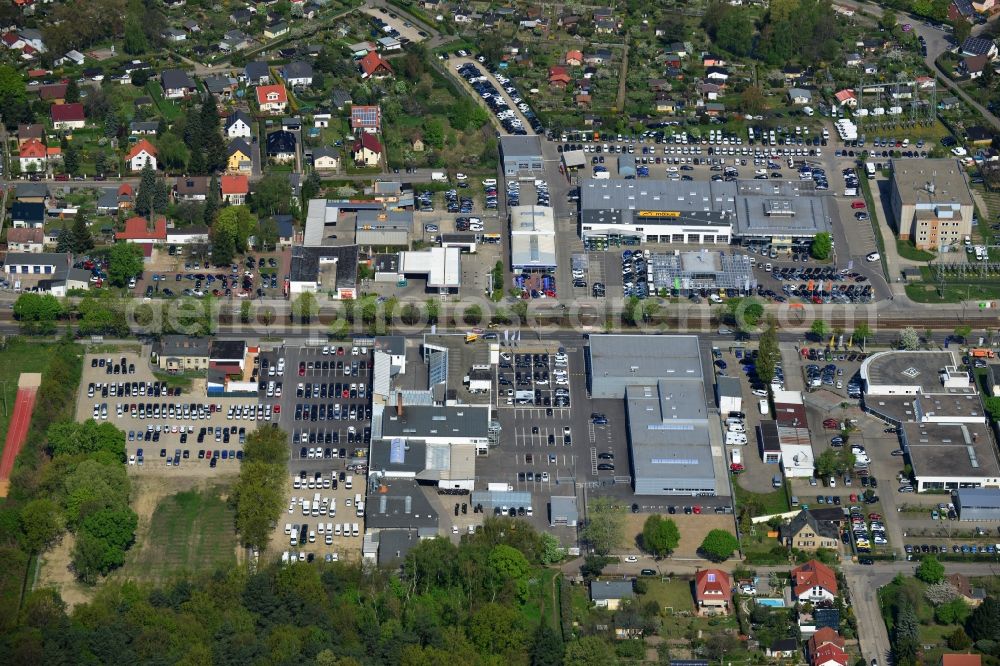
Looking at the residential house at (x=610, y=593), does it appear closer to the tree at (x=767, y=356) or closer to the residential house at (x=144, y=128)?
the tree at (x=767, y=356)

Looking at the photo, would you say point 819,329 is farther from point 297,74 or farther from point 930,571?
point 297,74

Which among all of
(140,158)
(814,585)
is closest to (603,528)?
(814,585)

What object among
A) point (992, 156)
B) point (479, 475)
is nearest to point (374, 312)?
point (479, 475)

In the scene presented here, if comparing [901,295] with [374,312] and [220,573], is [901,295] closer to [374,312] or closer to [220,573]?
[374,312]

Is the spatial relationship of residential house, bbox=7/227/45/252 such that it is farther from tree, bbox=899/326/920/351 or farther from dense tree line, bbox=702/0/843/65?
dense tree line, bbox=702/0/843/65

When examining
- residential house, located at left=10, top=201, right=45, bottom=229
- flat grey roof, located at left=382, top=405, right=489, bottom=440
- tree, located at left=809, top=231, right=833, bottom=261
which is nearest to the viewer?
flat grey roof, located at left=382, top=405, right=489, bottom=440

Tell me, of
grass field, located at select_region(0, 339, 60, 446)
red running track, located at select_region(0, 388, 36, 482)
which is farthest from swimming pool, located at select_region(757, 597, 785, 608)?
grass field, located at select_region(0, 339, 60, 446)

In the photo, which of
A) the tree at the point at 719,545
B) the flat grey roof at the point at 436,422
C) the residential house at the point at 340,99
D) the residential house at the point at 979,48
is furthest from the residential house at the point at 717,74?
the tree at the point at 719,545
